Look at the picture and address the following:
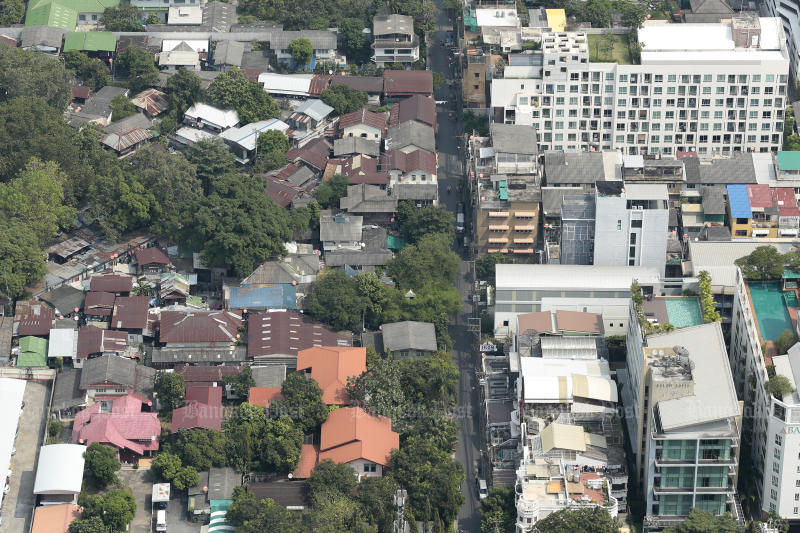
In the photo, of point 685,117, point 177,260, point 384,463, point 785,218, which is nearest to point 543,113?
point 685,117

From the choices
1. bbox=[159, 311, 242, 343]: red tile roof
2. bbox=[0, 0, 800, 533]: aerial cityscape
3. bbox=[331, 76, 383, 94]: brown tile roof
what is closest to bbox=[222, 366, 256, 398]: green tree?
bbox=[0, 0, 800, 533]: aerial cityscape

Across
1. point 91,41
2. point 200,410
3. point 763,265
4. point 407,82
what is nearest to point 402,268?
point 200,410

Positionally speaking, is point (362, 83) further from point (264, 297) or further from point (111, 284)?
point (111, 284)

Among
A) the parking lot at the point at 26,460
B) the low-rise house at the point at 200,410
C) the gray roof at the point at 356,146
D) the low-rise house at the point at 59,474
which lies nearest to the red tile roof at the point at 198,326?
the low-rise house at the point at 200,410

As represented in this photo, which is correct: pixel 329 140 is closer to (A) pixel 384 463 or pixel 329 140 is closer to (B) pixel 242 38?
(B) pixel 242 38

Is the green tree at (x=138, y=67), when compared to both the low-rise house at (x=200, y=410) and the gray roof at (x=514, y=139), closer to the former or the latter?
the gray roof at (x=514, y=139)

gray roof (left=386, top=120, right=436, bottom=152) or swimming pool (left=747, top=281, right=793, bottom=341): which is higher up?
gray roof (left=386, top=120, right=436, bottom=152)

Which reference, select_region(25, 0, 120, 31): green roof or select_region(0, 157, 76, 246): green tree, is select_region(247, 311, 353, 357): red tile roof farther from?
select_region(25, 0, 120, 31): green roof
